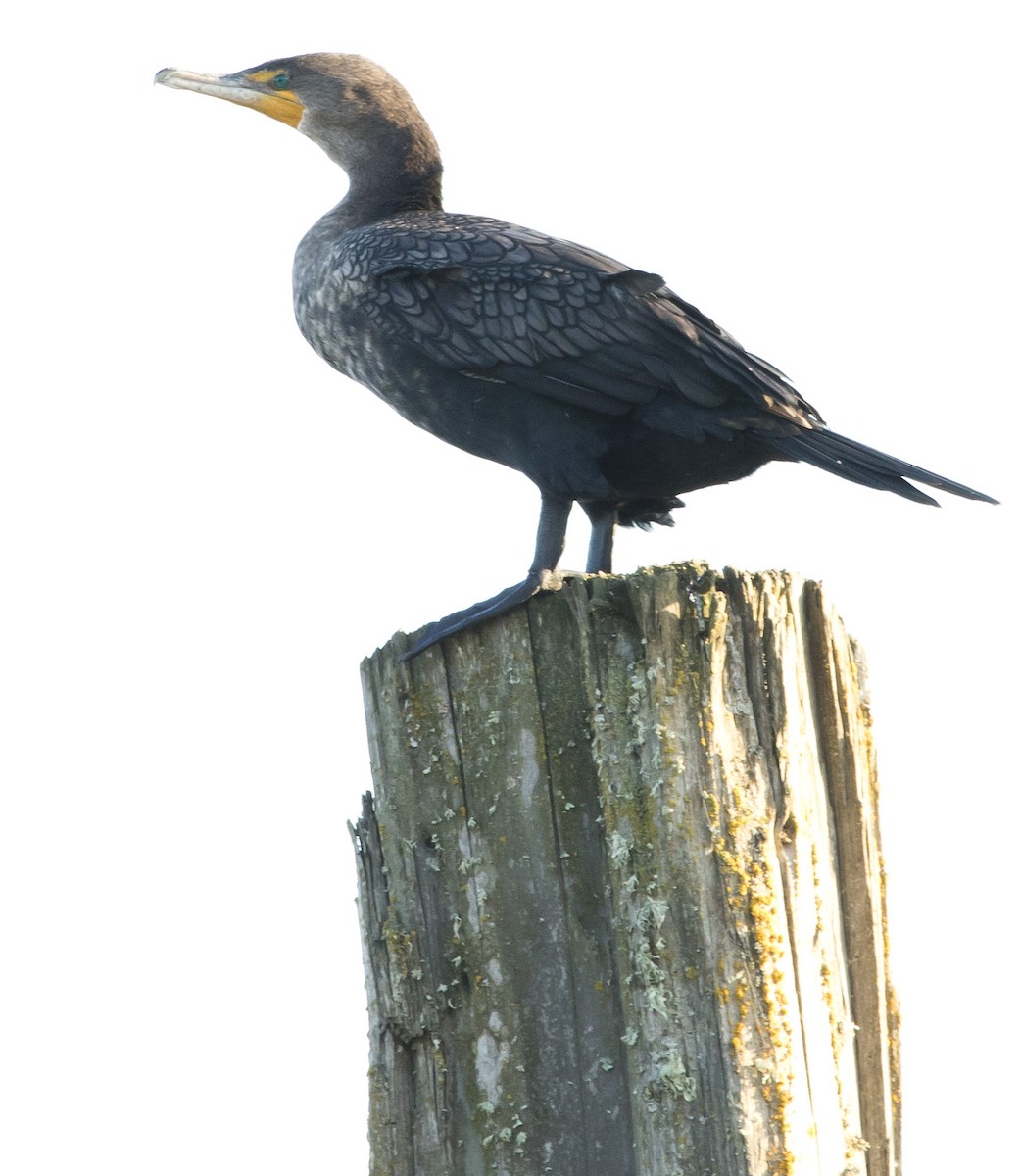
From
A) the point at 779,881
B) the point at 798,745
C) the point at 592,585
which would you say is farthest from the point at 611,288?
the point at 779,881

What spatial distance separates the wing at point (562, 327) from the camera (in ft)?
13.7

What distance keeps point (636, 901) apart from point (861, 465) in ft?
5.29

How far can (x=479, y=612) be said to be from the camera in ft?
11.7

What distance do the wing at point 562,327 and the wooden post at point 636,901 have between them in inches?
40.7

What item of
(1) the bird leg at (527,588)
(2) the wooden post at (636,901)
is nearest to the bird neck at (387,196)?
(1) the bird leg at (527,588)

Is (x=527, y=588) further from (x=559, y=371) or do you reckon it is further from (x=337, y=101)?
(x=337, y=101)

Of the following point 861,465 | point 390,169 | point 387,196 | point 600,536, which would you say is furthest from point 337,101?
point 861,465

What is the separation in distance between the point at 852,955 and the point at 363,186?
3.51 meters

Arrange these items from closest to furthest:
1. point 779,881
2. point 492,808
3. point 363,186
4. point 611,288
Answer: point 779,881 < point 492,808 < point 611,288 < point 363,186

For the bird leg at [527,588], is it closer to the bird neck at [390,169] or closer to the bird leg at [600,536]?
the bird leg at [600,536]

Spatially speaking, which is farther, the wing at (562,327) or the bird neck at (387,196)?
the bird neck at (387,196)

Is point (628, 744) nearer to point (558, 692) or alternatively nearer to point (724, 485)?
point (558, 692)

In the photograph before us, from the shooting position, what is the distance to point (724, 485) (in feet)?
14.8

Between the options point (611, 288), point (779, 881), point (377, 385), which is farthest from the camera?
point (377, 385)
